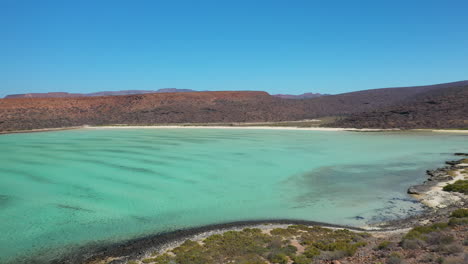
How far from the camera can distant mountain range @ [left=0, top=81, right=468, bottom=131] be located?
7500 cm

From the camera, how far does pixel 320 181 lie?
2334cm

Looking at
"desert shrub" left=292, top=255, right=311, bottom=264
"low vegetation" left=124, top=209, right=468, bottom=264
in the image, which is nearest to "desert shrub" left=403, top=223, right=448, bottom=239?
"low vegetation" left=124, top=209, right=468, bottom=264

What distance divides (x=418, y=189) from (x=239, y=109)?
86576 millimetres

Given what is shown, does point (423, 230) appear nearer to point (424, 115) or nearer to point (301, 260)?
point (301, 260)

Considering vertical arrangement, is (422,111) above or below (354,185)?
above

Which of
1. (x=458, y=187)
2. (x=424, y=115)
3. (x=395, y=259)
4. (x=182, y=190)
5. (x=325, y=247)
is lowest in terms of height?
(x=182, y=190)

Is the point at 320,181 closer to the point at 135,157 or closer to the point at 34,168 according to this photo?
the point at 135,157

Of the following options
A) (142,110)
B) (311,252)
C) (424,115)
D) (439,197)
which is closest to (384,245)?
(311,252)

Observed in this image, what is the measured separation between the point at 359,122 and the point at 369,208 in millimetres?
65688

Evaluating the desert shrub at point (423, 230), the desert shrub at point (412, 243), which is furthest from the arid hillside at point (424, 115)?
the desert shrub at point (412, 243)

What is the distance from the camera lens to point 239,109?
4112 inches

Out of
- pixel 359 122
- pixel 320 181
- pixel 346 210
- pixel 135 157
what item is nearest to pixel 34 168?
pixel 135 157

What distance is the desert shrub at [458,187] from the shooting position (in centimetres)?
1759

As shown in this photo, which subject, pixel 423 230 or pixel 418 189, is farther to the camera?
pixel 418 189
